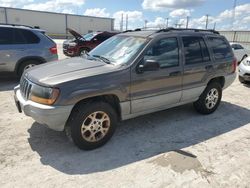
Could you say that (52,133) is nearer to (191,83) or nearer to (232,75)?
(191,83)

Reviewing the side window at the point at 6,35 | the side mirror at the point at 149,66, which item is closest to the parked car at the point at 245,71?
the side mirror at the point at 149,66

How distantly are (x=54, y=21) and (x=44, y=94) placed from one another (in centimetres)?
5073

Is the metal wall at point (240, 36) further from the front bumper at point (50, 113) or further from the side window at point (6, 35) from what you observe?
the front bumper at point (50, 113)

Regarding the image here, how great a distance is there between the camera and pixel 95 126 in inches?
147

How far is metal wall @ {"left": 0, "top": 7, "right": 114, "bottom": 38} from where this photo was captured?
146 feet

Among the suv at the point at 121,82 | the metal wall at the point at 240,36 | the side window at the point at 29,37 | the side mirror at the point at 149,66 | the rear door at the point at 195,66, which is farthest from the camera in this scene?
the metal wall at the point at 240,36

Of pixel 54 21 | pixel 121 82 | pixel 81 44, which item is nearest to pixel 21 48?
pixel 121 82

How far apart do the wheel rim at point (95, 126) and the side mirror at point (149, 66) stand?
0.94 meters

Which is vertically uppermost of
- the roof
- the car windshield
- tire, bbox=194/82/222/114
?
the roof

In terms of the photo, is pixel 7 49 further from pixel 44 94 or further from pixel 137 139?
pixel 137 139

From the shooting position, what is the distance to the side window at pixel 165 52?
4227 millimetres

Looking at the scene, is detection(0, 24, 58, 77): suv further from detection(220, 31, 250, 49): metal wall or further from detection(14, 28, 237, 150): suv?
detection(220, 31, 250, 49): metal wall

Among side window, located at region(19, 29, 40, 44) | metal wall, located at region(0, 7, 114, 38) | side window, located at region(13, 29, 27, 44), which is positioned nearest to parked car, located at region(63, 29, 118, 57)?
side window, located at region(19, 29, 40, 44)

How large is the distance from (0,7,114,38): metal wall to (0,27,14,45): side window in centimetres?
3762
